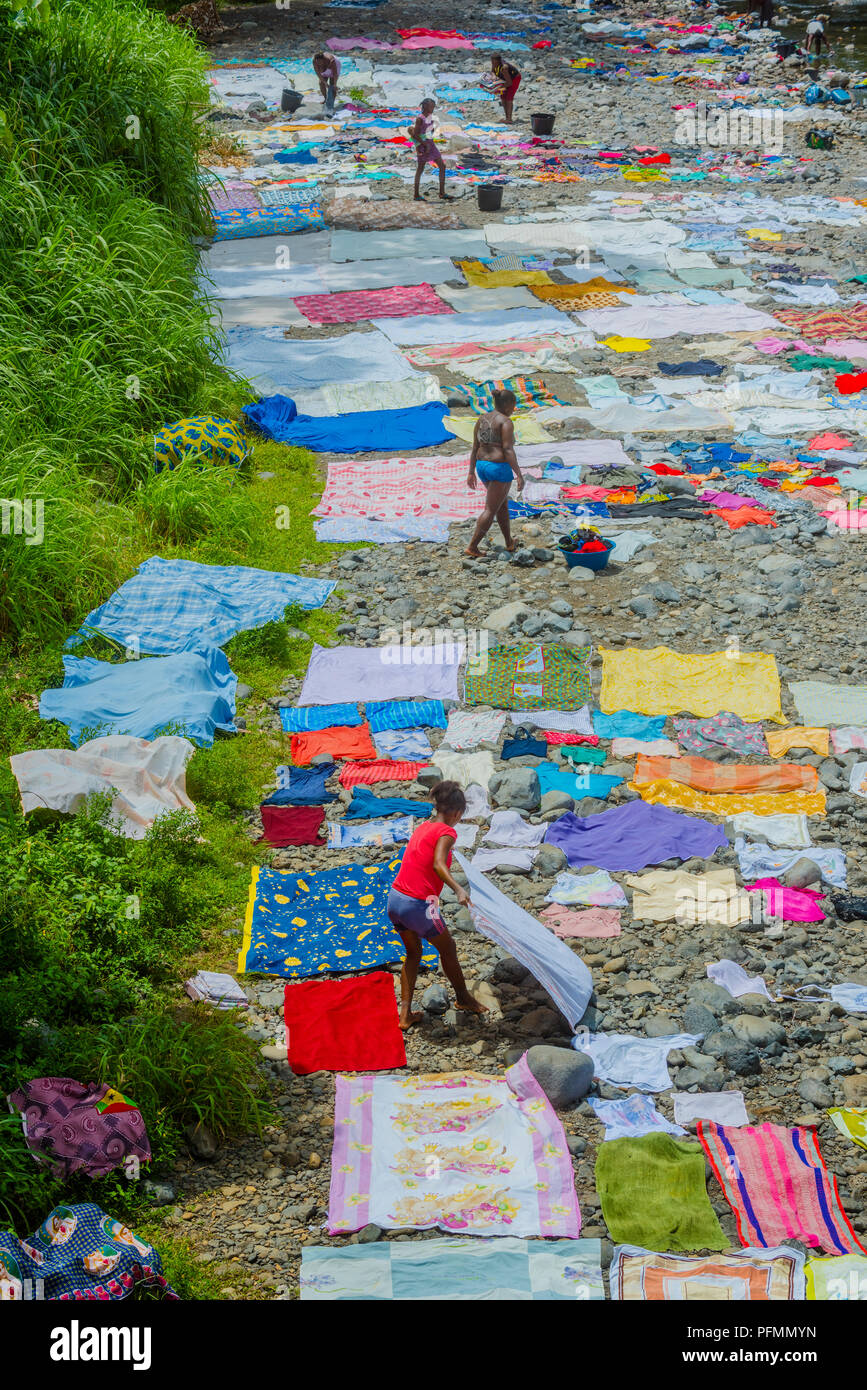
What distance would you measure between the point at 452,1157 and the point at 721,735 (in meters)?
3.59

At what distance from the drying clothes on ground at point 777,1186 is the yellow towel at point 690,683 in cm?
339

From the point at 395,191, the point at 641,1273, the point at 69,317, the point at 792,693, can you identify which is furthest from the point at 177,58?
the point at 641,1273

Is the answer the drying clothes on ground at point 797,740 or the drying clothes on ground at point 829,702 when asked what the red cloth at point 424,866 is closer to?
the drying clothes on ground at point 797,740

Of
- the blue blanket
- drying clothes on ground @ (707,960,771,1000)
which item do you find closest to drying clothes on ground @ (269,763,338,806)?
drying clothes on ground @ (707,960,771,1000)

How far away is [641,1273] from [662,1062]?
3.73ft

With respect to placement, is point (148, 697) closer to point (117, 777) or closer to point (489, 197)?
point (117, 777)

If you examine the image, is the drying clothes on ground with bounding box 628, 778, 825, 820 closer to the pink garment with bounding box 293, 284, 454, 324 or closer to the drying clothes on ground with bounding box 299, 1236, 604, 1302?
the drying clothes on ground with bounding box 299, 1236, 604, 1302

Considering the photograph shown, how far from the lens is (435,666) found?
840 cm

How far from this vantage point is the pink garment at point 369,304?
14648mm

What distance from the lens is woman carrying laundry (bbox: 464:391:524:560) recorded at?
31.3 feet

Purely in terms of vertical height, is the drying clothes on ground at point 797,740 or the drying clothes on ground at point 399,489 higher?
the drying clothes on ground at point 399,489

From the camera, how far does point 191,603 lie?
8.75 m

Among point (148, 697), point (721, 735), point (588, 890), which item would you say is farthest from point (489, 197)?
point (588, 890)

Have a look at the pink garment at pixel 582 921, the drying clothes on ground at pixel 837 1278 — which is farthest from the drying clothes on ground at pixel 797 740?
the drying clothes on ground at pixel 837 1278
